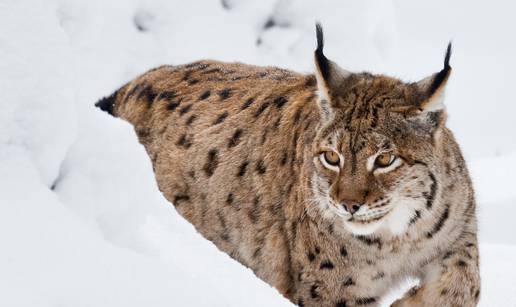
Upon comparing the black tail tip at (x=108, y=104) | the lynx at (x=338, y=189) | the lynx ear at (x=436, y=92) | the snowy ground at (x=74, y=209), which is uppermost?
the snowy ground at (x=74, y=209)

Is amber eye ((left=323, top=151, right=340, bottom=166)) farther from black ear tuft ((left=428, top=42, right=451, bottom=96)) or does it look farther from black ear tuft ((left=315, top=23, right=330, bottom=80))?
black ear tuft ((left=428, top=42, right=451, bottom=96))

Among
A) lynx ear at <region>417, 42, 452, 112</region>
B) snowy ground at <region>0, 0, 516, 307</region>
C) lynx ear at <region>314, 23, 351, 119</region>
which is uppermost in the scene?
snowy ground at <region>0, 0, 516, 307</region>

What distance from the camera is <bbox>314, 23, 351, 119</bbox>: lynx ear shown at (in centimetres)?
443

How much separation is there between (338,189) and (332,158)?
7.4 inches

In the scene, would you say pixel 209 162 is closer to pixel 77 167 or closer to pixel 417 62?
pixel 77 167

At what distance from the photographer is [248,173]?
5.29 metres

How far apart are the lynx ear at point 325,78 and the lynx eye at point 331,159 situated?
0.74 feet

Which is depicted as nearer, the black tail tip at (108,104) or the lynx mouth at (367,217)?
the lynx mouth at (367,217)

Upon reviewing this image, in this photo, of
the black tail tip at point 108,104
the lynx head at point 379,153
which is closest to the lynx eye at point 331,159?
the lynx head at point 379,153

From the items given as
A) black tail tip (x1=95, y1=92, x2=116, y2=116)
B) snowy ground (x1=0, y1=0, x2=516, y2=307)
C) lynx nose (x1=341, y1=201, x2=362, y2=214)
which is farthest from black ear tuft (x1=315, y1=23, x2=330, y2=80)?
black tail tip (x1=95, y1=92, x2=116, y2=116)

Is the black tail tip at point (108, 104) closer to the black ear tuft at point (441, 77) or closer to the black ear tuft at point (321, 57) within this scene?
the black ear tuft at point (321, 57)

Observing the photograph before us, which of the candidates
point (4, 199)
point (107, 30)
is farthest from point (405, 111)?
point (107, 30)

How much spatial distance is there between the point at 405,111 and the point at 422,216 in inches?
20.0

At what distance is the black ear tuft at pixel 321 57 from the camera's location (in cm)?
439
